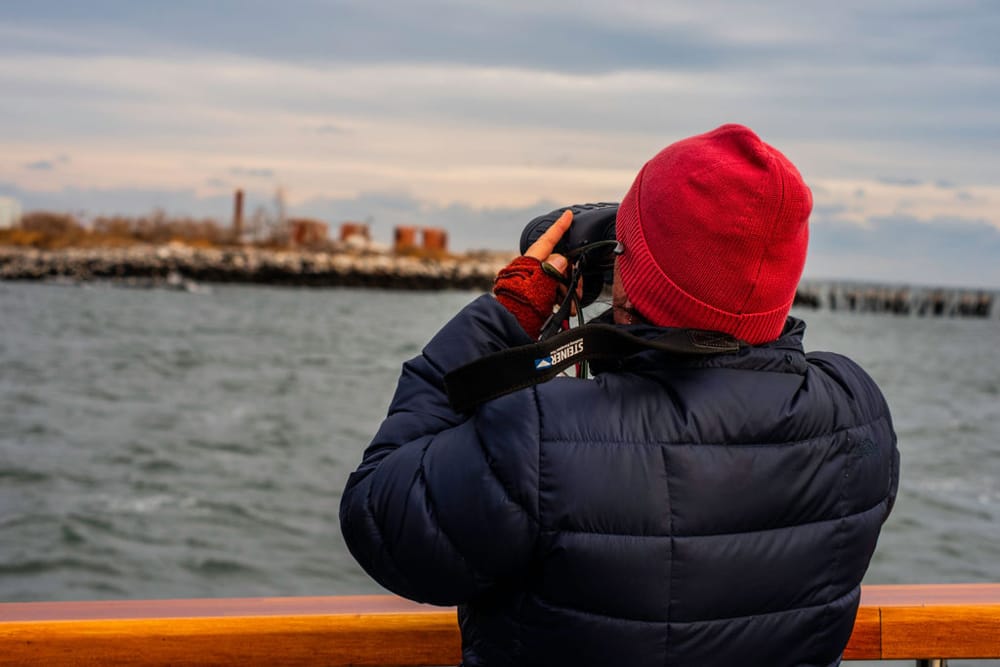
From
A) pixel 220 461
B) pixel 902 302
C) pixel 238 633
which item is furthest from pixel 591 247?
pixel 902 302

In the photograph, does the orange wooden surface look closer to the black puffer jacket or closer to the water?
the black puffer jacket

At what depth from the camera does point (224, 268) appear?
193ft

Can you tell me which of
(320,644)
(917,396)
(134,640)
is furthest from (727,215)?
(917,396)

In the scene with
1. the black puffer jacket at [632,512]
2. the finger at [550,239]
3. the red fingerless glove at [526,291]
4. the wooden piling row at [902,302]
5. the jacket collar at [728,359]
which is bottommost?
the wooden piling row at [902,302]

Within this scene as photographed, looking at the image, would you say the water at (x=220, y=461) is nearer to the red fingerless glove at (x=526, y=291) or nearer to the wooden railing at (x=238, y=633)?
the wooden railing at (x=238, y=633)

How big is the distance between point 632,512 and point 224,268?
59928mm

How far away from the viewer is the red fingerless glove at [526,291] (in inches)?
46.8

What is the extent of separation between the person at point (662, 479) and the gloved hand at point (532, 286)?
10 centimetres

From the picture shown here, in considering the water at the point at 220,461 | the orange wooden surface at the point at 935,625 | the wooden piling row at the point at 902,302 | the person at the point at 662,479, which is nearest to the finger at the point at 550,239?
the person at the point at 662,479

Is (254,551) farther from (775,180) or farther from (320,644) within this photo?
(775,180)

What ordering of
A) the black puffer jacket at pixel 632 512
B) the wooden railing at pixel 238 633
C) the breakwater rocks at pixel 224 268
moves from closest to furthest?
the black puffer jacket at pixel 632 512, the wooden railing at pixel 238 633, the breakwater rocks at pixel 224 268

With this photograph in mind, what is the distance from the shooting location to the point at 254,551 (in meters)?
9.02

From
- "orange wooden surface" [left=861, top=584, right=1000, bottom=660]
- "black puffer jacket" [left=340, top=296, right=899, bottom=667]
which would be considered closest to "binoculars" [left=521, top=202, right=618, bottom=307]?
"black puffer jacket" [left=340, top=296, right=899, bottom=667]

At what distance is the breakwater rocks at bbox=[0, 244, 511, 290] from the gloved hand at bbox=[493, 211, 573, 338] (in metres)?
50.3
